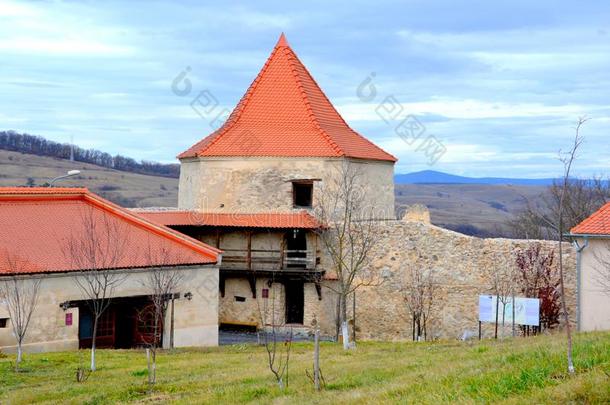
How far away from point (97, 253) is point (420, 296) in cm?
945

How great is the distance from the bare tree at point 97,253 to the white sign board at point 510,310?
971cm

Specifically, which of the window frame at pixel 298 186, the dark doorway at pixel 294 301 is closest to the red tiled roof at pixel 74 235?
the dark doorway at pixel 294 301

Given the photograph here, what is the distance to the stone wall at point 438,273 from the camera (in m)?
22.9

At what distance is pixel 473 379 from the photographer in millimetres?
9133

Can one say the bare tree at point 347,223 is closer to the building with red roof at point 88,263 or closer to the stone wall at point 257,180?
the stone wall at point 257,180

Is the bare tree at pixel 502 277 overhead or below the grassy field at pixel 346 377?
overhead

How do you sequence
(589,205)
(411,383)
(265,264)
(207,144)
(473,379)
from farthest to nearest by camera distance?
(589,205), (207,144), (265,264), (411,383), (473,379)

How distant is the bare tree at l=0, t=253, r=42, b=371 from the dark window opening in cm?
1026

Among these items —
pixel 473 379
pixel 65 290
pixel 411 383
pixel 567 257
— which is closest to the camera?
pixel 473 379

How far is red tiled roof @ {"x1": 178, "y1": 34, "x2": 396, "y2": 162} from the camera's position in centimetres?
2734

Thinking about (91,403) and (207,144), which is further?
(207,144)

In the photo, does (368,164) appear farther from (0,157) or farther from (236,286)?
(0,157)

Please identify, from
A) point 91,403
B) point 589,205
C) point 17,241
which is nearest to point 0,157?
point 589,205

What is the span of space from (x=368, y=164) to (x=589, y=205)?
19992mm
